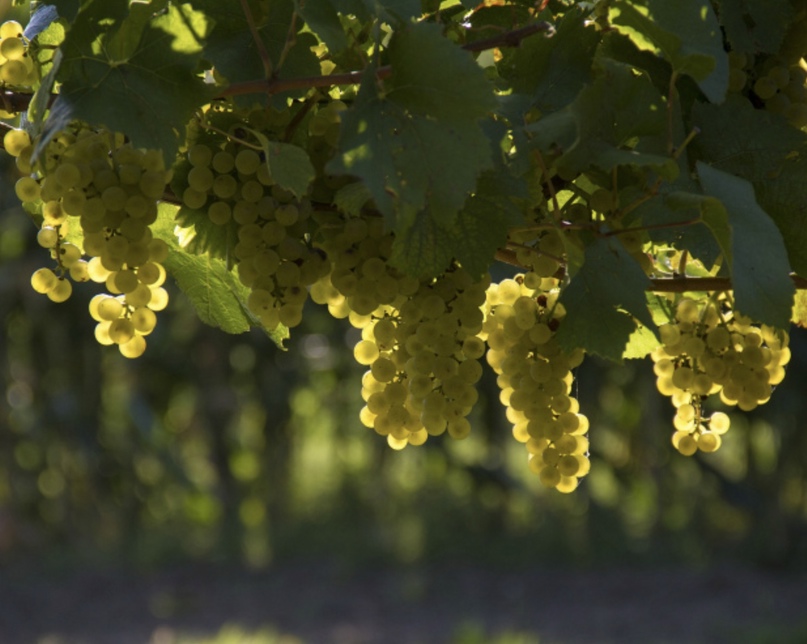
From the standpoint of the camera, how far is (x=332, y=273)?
0.97m

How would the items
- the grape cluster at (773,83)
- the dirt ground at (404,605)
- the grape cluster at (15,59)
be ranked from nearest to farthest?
1. the grape cluster at (15,59)
2. the grape cluster at (773,83)
3. the dirt ground at (404,605)

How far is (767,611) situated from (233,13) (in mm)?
6231

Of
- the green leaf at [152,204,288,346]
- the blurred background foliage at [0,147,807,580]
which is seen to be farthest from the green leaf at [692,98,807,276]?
the blurred background foliage at [0,147,807,580]

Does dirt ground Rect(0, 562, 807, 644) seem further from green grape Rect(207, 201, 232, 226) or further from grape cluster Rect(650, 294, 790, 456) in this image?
green grape Rect(207, 201, 232, 226)

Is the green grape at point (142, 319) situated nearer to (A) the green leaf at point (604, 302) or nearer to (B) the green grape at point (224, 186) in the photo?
(B) the green grape at point (224, 186)

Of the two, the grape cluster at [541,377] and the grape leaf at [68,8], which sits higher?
the grape leaf at [68,8]

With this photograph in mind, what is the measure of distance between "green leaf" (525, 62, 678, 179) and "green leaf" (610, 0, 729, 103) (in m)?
0.03

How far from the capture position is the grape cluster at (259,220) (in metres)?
0.94

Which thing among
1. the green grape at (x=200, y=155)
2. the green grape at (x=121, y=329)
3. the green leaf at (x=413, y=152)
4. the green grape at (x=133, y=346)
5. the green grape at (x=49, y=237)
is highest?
the green leaf at (x=413, y=152)

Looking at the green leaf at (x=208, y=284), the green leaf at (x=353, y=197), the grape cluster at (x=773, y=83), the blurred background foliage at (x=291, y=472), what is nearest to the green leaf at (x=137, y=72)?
the green leaf at (x=353, y=197)

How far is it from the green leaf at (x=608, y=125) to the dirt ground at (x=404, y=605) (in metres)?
5.05

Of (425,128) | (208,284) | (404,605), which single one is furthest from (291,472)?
(425,128)

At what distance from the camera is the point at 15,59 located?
925mm

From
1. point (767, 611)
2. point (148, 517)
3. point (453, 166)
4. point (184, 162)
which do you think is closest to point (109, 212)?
point (184, 162)
